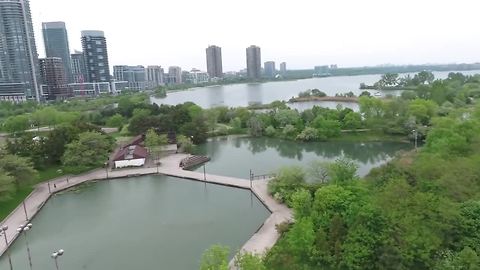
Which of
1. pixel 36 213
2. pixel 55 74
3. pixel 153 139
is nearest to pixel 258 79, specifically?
pixel 55 74

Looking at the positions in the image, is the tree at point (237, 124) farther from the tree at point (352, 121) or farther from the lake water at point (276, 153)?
the tree at point (352, 121)

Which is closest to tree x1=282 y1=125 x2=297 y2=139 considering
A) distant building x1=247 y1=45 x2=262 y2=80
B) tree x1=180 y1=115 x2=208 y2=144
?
tree x1=180 y1=115 x2=208 y2=144

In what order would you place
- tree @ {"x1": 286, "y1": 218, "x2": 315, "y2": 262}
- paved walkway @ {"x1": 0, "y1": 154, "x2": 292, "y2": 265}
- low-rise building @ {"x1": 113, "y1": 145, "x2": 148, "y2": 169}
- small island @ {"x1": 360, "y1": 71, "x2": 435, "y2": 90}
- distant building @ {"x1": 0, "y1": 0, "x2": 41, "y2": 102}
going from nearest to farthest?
tree @ {"x1": 286, "y1": 218, "x2": 315, "y2": 262}
paved walkway @ {"x1": 0, "y1": 154, "x2": 292, "y2": 265}
low-rise building @ {"x1": 113, "y1": 145, "x2": 148, "y2": 169}
distant building @ {"x1": 0, "y1": 0, "x2": 41, "y2": 102}
small island @ {"x1": 360, "y1": 71, "x2": 435, "y2": 90}

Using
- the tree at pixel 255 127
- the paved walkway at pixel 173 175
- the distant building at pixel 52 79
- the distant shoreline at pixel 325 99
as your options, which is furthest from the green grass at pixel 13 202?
the distant building at pixel 52 79

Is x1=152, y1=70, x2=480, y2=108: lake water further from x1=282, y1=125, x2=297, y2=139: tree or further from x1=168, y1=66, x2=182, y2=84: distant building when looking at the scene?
Result: x1=168, y1=66, x2=182, y2=84: distant building

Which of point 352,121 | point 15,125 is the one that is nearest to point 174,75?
point 15,125

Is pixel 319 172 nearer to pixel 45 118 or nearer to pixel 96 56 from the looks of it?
pixel 45 118
